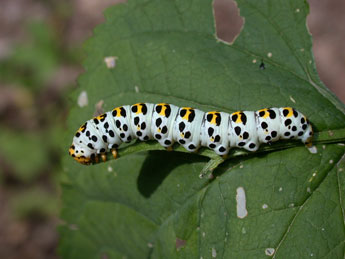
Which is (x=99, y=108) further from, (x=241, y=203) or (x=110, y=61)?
(x=241, y=203)

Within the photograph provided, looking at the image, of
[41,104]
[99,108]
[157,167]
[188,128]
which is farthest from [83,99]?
[41,104]

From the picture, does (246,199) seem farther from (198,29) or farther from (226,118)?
(198,29)

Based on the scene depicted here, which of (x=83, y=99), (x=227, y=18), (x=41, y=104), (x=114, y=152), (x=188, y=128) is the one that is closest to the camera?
(x=188, y=128)

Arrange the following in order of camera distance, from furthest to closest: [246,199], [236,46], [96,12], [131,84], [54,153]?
[96,12], [54,153], [131,84], [236,46], [246,199]

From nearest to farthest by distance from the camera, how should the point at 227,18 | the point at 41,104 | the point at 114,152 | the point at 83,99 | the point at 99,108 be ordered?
the point at 114,152
the point at 99,108
the point at 83,99
the point at 227,18
the point at 41,104

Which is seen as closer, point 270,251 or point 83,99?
point 270,251

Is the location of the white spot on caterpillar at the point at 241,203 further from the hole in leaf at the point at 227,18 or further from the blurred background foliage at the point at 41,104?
the hole in leaf at the point at 227,18

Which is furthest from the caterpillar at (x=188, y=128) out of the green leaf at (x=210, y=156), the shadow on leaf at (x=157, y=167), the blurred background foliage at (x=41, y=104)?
the blurred background foliage at (x=41, y=104)

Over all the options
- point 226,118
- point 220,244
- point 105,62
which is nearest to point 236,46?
point 226,118
